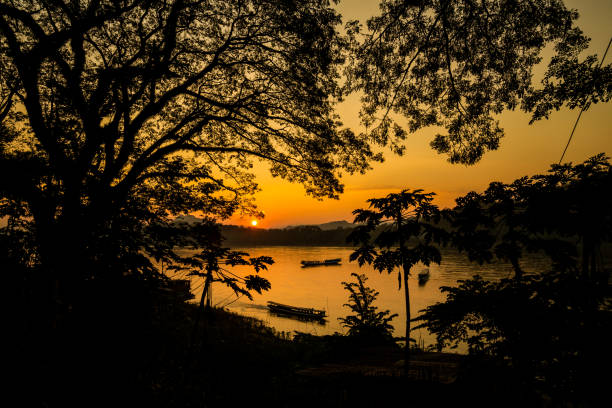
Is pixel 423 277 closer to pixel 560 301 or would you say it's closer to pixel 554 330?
pixel 560 301

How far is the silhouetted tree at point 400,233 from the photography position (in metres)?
4.59

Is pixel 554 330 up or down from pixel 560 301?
down

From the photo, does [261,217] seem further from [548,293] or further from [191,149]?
[548,293]

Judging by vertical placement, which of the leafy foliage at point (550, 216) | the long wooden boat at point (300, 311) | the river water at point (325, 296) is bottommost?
the river water at point (325, 296)

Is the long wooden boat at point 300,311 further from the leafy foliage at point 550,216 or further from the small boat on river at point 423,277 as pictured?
the small boat on river at point 423,277

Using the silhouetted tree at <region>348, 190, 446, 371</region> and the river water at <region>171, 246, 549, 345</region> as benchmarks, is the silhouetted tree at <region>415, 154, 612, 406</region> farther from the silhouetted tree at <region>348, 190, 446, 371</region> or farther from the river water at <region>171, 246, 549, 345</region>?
the river water at <region>171, 246, 549, 345</region>

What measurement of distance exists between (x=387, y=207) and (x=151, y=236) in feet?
14.2

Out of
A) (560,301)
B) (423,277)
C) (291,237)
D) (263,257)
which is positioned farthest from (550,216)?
(291,237)

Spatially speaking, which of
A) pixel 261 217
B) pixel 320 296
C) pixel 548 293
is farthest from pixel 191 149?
pixel 320 296

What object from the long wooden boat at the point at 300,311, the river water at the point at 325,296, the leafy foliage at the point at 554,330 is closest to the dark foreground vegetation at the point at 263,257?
the leafy foliage at the point at 554,330

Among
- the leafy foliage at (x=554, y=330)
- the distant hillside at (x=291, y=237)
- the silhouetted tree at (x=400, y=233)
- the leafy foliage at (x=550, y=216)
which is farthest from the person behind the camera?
the distant hillside at (x=291, y=237)

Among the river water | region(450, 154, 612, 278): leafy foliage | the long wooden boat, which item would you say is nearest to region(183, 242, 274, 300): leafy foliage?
region(450, 154, 612, 278): leafy foliage

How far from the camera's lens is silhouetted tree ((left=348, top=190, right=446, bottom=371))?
15.1 feet

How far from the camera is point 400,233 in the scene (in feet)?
→ 15.5
